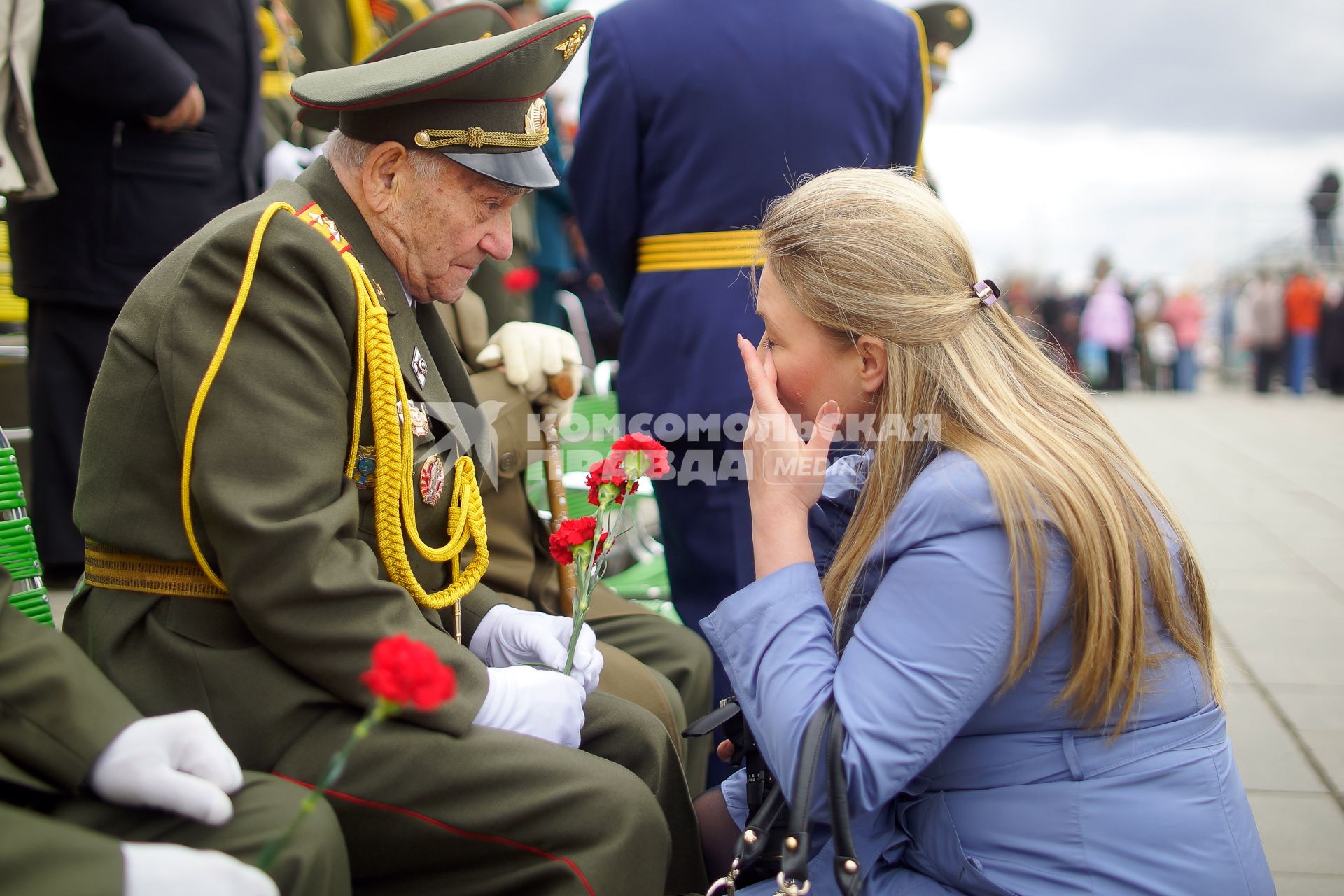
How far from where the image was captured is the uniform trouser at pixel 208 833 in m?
1.12

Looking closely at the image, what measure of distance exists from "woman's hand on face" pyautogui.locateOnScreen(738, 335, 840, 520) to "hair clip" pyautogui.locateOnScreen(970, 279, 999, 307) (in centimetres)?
28

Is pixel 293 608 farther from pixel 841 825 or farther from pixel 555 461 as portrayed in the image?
pixel 555 461

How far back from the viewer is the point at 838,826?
1.50 metres

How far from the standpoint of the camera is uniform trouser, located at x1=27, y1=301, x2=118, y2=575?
10.5ft

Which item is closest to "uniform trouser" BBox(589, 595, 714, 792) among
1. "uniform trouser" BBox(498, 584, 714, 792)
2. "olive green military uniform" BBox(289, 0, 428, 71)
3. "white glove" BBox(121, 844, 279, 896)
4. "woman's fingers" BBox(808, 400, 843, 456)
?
"uniform trouser" BBox(498, 584, 714, 792)

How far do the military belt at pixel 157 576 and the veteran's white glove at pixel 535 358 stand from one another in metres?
1.11

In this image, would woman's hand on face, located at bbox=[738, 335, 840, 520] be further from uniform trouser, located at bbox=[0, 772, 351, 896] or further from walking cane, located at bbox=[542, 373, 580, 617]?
walking cane, located at bbox=[542, 373, 580, 617]

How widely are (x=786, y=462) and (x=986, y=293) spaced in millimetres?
416

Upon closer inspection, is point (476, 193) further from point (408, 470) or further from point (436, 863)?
point (436, 863)

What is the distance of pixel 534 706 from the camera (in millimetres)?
1738

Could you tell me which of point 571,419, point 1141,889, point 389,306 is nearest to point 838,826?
point 1141,889

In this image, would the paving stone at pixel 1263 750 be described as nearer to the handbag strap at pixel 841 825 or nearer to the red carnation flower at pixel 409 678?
the handbag strap at pixel 841 825

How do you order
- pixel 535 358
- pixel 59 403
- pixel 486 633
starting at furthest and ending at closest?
pixel 59 403 → pixel 535 358 → pixel 486 633

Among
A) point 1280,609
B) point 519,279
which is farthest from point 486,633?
point 1280,609
